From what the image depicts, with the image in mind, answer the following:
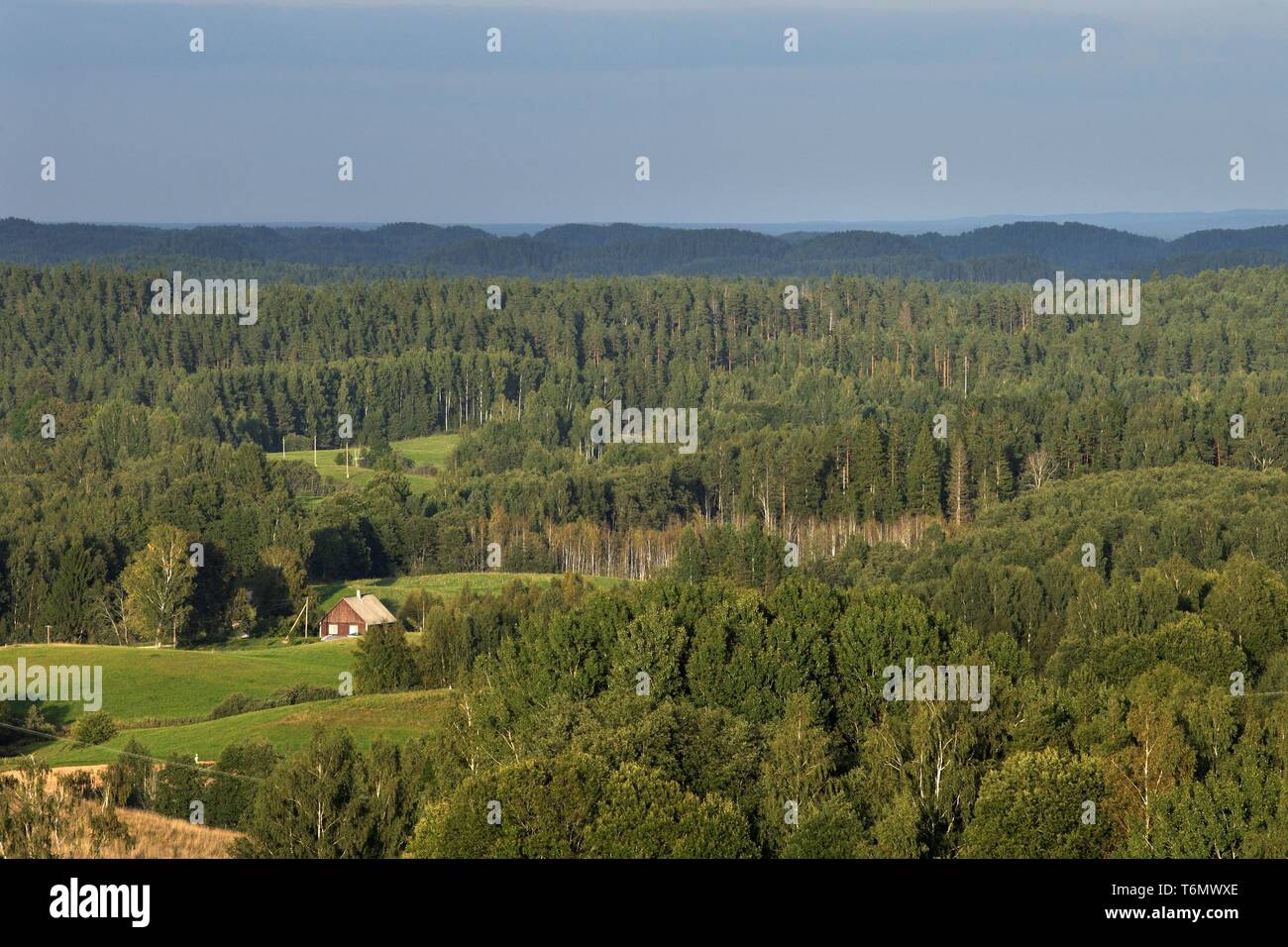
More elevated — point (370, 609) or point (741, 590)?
point (741, 590)

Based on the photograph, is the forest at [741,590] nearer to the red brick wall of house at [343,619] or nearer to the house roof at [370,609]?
the house roof at [370,609]

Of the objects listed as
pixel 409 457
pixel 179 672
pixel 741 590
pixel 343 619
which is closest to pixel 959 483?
pixel 343 619

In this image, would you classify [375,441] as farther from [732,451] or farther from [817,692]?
[817,692]

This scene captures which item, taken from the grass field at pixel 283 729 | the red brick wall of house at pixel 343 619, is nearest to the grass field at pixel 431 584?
the red brick wall of house at pixel 343 619

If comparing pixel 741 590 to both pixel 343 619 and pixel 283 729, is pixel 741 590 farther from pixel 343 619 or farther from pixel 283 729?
pixel 343 619

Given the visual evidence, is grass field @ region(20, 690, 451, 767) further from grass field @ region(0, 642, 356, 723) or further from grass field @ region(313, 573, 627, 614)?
grass field @ region(313, 573, 627, 614)
